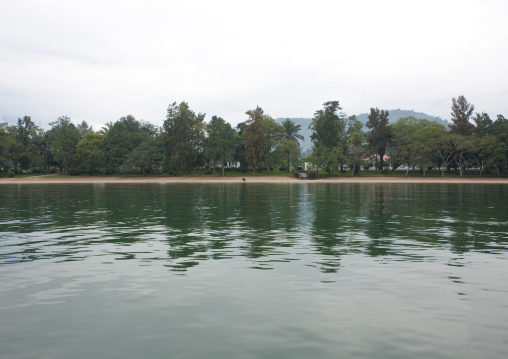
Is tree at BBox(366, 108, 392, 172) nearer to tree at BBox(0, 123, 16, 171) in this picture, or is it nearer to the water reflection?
the water reflection

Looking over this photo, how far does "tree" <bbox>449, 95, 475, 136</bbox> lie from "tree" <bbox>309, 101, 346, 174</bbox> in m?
32.1

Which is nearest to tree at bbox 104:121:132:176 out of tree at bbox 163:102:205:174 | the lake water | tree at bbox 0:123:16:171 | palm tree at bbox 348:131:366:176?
tree at bbox 163:102:205:174

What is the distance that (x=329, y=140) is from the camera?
111688 millimetres

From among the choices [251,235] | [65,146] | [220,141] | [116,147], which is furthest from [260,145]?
[251,235]

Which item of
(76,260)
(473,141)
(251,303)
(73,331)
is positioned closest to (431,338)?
(251,303)

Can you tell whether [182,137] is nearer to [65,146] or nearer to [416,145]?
[65,146]

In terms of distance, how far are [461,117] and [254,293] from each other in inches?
4814

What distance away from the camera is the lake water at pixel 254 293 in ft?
25.0

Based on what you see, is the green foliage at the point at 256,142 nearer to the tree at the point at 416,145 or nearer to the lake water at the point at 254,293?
the tree at the point at 416,145

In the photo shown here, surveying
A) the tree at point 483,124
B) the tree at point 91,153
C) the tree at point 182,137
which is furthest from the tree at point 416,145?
the tree at point 91,153

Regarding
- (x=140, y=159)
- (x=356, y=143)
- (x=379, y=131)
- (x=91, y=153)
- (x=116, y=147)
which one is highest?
(x=379, y=131)

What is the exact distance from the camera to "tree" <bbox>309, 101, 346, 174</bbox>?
343 feet

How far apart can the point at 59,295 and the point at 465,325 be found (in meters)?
9.82

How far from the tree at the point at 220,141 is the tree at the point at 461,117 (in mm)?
63071
